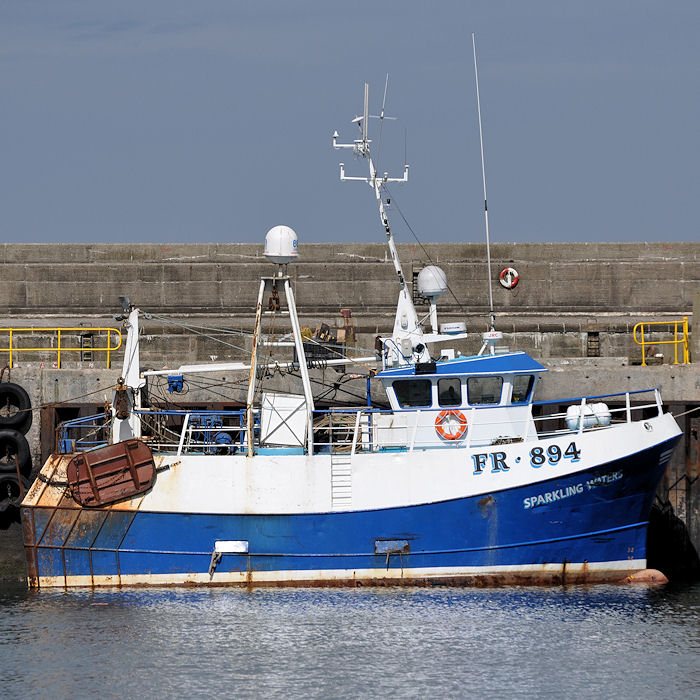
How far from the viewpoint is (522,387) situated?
64.1ft

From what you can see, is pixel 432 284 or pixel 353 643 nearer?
pixel 353 643

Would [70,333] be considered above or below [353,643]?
→ above

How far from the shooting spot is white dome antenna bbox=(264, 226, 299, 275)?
19.2m

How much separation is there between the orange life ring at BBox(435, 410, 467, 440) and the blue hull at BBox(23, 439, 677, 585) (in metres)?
1.33

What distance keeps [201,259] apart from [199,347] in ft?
11.9

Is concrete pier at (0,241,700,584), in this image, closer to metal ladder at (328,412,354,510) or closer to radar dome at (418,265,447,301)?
radar dome at (418,265,447,301)

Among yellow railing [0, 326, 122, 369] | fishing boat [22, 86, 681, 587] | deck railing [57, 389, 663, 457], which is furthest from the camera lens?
yellow railing [0, 326, 122, 369]

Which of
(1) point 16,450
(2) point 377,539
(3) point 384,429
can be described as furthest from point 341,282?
(2) point 377,539

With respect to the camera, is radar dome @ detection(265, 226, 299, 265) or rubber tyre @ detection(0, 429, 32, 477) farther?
rubber tyre @ detection(0, 429, 32, 477)

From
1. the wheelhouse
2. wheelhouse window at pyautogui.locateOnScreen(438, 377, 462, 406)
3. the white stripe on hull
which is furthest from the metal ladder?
wheelhouse window at pyautogui.locateOnScreen(438, 377, 462, 406)

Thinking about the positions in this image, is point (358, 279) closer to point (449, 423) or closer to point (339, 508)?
point (449, 423)

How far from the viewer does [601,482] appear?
18562mm

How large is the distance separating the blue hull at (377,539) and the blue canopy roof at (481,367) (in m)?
1.87

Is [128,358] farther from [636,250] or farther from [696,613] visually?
[636,250]
